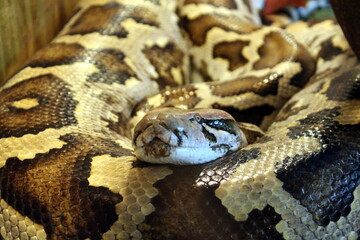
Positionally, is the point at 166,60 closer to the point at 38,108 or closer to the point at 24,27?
the point at 24,27

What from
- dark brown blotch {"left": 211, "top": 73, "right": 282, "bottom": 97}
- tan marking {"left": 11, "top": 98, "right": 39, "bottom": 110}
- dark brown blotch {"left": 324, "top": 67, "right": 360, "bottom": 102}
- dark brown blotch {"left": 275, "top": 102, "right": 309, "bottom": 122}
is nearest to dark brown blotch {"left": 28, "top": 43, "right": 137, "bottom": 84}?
tan marking {"left": 11, "top": 98, "right": 39, "bottom": 110}

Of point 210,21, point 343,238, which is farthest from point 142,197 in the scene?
point 210,21

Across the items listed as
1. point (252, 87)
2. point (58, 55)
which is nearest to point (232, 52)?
point (252, 87)

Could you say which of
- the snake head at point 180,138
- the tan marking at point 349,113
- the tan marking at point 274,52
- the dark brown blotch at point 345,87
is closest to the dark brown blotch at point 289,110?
the dark brown blotch at point 345,87

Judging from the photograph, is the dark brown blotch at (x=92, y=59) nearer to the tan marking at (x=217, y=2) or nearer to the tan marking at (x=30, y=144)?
the tan marking at (x=30, y=144)

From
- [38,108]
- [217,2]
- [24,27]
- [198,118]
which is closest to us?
[198,118]

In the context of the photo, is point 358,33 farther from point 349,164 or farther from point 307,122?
A: point 349,164

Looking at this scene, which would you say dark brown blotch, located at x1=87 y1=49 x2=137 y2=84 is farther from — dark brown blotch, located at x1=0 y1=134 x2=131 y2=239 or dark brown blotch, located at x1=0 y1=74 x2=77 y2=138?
dark brown blotch, located at x1=0 y1=134 x2=131 y2=239
